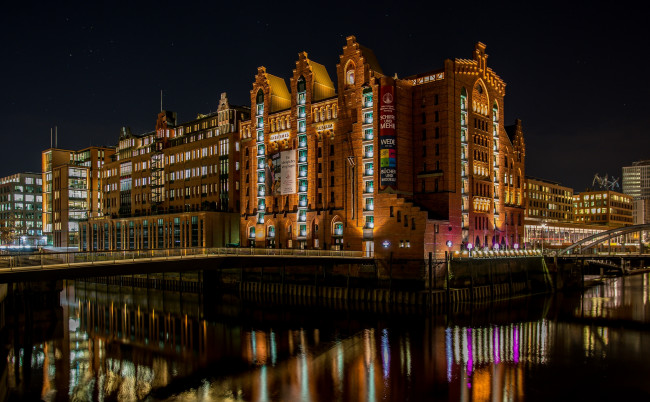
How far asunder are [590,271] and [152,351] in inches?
4478

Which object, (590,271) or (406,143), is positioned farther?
(590,271)

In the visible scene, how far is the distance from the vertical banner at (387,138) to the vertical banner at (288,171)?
68.4 ft

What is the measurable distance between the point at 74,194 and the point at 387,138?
395ft

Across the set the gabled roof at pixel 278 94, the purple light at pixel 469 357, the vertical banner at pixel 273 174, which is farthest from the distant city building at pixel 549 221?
the purple light at pixel 469 357

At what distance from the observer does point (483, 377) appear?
4419 centimetres

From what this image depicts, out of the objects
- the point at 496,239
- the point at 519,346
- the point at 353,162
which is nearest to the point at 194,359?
the point at 519,346

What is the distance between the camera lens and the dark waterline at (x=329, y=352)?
134 ft

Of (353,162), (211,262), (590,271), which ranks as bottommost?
(590,271)

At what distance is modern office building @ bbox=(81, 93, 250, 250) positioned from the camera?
122 meters

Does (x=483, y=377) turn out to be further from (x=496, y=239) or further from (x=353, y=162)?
(x=496, y=239)

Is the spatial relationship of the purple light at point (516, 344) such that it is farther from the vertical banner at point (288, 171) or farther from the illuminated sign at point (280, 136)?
the illuminated sign at point (280, 136)

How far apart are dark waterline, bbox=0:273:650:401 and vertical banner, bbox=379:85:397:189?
23.4 metres

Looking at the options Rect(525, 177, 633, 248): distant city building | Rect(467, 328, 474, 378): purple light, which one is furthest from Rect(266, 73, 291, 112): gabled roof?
Rect(467, 328, 474, 378): purple light

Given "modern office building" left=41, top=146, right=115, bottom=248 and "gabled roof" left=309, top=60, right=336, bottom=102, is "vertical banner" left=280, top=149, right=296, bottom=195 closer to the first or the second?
"gabled roof" left=309, top=60, right=336, bottom=102
